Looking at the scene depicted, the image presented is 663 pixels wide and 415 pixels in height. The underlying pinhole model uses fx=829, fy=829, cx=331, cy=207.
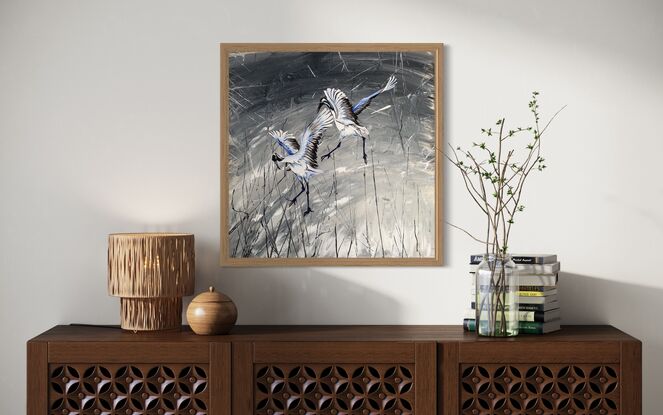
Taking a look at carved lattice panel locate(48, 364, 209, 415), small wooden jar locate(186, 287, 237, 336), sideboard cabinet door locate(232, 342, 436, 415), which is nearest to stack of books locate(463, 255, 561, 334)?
sideboard cabinet door locate(232, 342, 436, 415)

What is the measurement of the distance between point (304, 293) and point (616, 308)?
48.7 inches

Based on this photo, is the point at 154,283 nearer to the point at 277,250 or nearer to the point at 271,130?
the point at 277,250

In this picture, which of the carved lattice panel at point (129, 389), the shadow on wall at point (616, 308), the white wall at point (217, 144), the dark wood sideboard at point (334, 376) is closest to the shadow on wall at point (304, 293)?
the white wall at point (217, 144)

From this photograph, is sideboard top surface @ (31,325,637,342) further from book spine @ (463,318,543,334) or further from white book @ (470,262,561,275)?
white book @ (470,262,561,275)

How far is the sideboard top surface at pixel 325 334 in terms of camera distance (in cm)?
291

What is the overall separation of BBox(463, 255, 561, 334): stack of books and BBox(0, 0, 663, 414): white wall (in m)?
0.21

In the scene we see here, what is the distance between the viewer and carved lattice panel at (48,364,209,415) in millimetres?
2896

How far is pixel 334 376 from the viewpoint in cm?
291

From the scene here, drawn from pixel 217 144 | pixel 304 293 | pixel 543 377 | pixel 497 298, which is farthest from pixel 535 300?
pixel 217 144

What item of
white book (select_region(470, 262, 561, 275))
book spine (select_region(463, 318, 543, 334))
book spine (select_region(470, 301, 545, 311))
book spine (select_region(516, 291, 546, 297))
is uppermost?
white book (select_region(470, 262, 561, 275))

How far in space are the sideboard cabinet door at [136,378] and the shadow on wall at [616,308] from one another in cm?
139

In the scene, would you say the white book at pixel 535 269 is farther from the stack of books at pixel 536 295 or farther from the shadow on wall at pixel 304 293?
the shadow on wall at pixel 304 293

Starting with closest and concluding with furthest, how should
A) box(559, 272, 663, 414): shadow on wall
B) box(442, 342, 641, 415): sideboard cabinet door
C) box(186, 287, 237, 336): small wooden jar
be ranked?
box(442, 342, 641, 415): sideboard cabinet door < box(186, 287, 237, 336): small wooden jar < box(559, 272, 663, 414): shadow on wall

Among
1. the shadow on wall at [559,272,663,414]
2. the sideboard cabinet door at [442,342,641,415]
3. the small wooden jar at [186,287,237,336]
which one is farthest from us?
the shadow on wall at [559,272,663,414]
